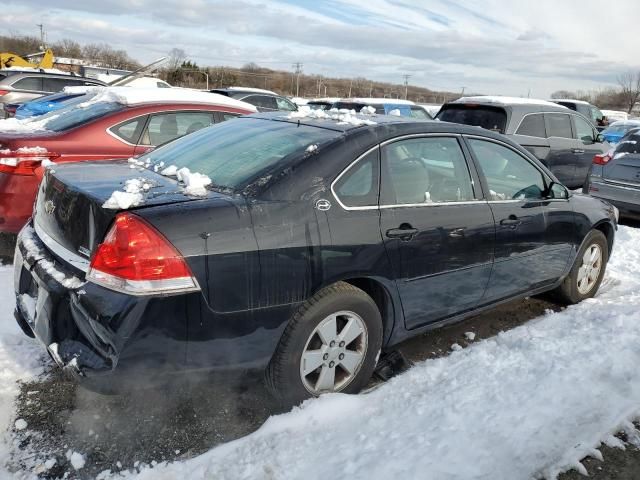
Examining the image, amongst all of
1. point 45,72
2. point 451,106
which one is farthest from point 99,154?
point 45,72

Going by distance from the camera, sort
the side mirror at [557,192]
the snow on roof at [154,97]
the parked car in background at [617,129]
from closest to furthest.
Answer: the side mirror at [557,192] → the snow on roof at [154,97] → the parked car in background at [617,129]

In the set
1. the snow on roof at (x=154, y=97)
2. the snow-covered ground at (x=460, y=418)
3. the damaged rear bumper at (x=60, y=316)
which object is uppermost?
the snow on roof at (x=154, y=97)

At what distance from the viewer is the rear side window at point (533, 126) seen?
943cm

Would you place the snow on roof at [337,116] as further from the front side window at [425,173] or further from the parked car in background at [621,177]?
the parked car in background at [621,177]

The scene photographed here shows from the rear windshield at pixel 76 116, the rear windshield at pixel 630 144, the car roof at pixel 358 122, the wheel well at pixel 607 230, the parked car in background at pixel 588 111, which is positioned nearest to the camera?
the car roof at pixel 358 122

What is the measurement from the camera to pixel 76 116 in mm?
5508

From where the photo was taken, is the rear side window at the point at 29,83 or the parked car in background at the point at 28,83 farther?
the rear side window at the point at 29,83

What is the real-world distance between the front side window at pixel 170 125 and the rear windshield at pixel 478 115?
4.78 meters

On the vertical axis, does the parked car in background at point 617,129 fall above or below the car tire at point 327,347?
above

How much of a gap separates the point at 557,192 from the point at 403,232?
1924mm

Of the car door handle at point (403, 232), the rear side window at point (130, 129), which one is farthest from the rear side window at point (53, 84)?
the car door handle at point (403, 232)

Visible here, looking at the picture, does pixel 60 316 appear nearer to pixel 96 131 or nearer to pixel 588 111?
pixel 96 131

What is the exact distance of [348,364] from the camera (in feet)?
10.00

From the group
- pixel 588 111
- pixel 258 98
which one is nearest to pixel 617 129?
pixel 588 111
